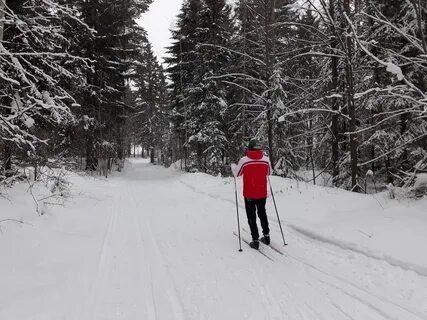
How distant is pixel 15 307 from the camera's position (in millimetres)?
4422

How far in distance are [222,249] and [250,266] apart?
3.82 feet

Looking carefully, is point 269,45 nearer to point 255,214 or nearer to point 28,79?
point 28,79

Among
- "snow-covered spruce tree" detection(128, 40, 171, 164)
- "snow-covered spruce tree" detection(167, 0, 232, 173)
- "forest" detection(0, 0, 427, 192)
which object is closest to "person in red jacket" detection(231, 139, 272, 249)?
"forest" detection(0, 0, 427, 192)

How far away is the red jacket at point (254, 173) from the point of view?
7582 mm

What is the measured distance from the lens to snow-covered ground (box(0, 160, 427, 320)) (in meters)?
4.43

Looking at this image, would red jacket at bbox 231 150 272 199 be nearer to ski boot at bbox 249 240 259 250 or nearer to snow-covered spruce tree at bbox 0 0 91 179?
ski boot at bbox 249 240 259 250

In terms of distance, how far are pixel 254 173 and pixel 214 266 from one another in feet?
7.40

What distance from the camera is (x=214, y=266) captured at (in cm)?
610

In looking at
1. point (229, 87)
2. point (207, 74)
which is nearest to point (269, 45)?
point (207, 74)

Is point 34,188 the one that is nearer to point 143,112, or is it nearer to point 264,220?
point 264,220

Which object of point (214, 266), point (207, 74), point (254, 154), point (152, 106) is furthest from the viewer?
point (152, 106)

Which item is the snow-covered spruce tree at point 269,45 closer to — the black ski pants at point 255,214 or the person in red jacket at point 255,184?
the person in red jacket at point 255,184

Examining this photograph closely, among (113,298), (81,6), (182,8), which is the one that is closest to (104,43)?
(81,6)

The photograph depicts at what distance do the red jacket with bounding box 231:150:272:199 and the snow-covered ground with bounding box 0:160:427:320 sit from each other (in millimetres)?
1072
